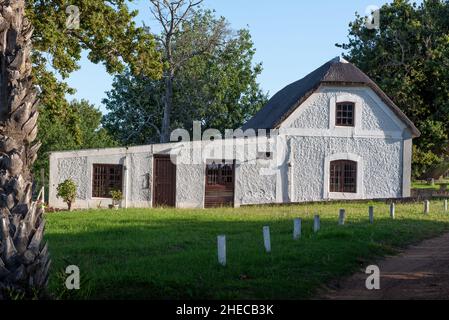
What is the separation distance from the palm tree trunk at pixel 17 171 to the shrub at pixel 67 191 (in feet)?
54.6

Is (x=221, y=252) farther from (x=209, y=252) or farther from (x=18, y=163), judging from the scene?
(x=18, y=163)

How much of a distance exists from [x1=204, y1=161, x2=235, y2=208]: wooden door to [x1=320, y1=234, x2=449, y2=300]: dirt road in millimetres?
13806

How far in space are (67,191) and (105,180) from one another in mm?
1807

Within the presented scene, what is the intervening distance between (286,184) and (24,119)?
20.1 meters

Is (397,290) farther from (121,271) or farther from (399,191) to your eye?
(399,191)

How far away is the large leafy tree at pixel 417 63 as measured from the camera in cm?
3170

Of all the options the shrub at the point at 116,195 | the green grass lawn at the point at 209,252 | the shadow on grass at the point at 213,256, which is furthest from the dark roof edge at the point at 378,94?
the shadow on grass at the point at 213,256

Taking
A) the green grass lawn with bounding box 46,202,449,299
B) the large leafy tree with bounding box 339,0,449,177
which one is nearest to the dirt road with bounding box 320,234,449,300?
the green grass lawn with bounding box 46,202,449,299

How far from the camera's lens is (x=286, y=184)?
26.3 meters

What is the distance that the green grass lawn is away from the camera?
325 inches

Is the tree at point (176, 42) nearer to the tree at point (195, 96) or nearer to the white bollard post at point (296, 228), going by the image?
the tree at point (195, 96)

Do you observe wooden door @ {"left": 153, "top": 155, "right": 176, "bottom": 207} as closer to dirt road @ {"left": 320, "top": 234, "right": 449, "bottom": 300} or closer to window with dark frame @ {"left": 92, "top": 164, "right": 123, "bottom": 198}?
window with dark frame @ {"left": 92, "top": 164, "right": 123, "bottom": 198}

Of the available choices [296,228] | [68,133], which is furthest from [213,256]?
[68,133]
